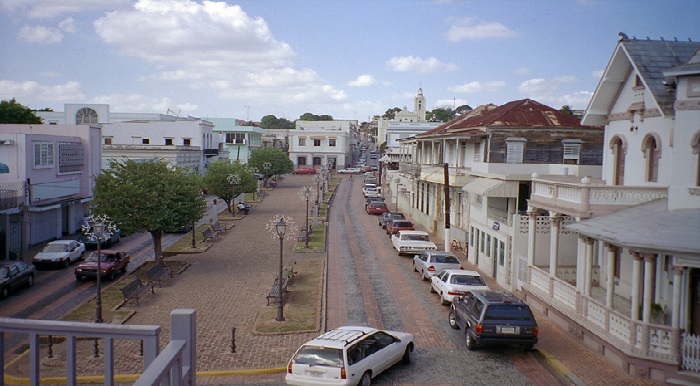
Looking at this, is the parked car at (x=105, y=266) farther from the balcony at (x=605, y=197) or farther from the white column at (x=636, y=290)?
the white column at (x=636, y=290)

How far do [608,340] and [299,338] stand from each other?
870cm

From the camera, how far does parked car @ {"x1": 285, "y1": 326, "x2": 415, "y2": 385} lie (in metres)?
13.4

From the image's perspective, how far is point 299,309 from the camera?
21.9 meters

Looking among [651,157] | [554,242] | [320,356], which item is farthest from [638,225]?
[320,356]

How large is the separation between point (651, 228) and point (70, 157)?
117ft

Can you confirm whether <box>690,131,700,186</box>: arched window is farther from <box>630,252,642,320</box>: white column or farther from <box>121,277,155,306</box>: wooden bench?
<box>121,277,155,306</box>: wooden bench

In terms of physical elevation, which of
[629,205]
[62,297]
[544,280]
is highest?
[629,205]

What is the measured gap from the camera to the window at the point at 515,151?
30.9m

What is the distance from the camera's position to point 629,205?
56.7ft

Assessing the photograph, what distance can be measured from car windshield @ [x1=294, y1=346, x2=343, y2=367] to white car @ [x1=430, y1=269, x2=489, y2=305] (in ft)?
28.8

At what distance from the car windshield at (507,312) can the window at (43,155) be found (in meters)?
29.3

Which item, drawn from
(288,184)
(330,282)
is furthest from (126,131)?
(330,282)

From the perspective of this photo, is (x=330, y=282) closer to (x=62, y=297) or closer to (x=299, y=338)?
(x=299, y=338)

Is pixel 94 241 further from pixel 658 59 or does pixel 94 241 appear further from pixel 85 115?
pixel 85 115
